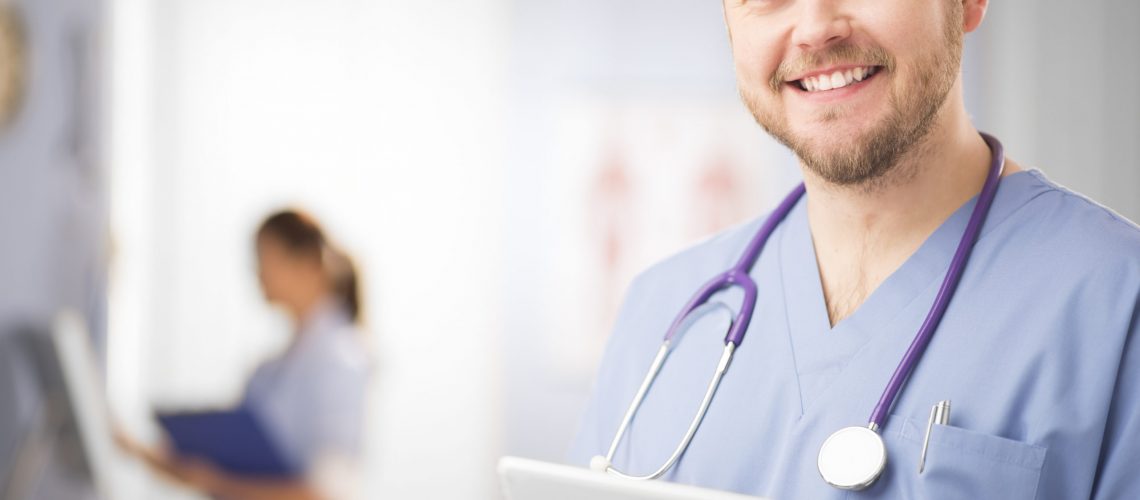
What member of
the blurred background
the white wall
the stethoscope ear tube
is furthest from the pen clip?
the white wall

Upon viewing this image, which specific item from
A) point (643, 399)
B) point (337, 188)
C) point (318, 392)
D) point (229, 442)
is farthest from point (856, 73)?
point (337, 188)

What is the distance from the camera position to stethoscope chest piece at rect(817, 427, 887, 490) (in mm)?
752

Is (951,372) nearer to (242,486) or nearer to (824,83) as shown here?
(824,83)

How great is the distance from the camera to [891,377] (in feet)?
2.65

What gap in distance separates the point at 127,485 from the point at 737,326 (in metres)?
2.99

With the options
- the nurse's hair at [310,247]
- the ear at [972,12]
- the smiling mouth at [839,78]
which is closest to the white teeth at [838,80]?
the smiling mouth at [839,78]

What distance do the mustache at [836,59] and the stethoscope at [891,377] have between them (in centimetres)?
15

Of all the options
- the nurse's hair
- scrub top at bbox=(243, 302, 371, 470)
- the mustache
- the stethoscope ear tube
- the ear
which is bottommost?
scrub top at bbox=(243, 302, 371, 470)

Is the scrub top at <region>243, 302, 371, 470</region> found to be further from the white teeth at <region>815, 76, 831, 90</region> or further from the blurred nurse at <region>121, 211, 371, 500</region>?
the white teeth at <region>815, 76, 831, 90</region>

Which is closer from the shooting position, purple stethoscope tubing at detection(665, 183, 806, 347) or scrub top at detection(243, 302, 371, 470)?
purple stethoscope tubing at detection(665, 183, 806, 347)

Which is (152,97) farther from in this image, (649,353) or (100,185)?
(649,353)

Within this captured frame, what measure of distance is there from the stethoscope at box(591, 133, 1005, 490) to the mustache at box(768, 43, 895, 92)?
0.48 feet

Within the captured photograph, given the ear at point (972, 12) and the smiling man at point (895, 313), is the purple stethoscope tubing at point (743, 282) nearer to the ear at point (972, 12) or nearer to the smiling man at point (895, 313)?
the smiling man at point (895, 313)

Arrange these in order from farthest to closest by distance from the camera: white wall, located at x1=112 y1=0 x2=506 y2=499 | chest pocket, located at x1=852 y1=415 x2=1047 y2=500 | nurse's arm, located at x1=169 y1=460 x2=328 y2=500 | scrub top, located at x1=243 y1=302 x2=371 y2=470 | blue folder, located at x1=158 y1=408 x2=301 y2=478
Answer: white wall, located at x1=112 y1=0 x2=506 y2=499, scrub top, located at x1=243 y1=302 x2=371 y2=470, nurse's arm, located at x1=169 y1=460 x2=328 y2=500, blue folder, located at x1=158 y1=408 x2=301 y2=478, chest pocket, located at x1=852 y1=415 x2=1047 y2=500
